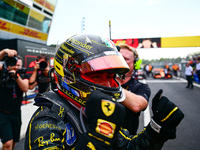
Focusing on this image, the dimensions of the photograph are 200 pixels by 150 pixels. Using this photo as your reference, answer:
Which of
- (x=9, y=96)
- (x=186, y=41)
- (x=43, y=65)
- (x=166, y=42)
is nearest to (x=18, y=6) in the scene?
(x=43, y=65)

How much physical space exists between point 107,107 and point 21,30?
49.7 ft

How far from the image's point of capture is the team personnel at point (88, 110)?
755mm

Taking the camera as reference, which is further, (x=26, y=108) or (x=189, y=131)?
(x=26, y=108)

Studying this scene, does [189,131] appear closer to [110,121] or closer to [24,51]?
[110,121]

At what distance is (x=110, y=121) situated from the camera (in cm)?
75

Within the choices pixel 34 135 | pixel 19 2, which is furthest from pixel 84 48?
pixel 19 2

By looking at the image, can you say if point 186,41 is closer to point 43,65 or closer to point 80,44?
point 43,65

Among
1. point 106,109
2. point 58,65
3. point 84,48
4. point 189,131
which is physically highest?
point 84,48

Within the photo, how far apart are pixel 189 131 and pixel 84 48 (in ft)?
12.4

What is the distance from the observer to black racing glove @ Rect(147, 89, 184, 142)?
866 mm

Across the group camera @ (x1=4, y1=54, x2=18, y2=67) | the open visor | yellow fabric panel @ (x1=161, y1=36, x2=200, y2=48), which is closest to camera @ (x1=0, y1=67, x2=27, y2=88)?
camera @ (x1=4, y1=54, x2=18, y2=67)

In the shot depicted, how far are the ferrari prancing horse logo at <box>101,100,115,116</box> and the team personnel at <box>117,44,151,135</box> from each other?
732mm

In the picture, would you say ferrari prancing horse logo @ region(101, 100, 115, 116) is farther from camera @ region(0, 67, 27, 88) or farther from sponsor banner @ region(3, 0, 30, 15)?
sponsor banner @ region(3, 0, 30, 15)

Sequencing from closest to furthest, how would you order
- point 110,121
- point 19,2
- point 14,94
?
point 110,121 < point 14,94 < point 19,2
